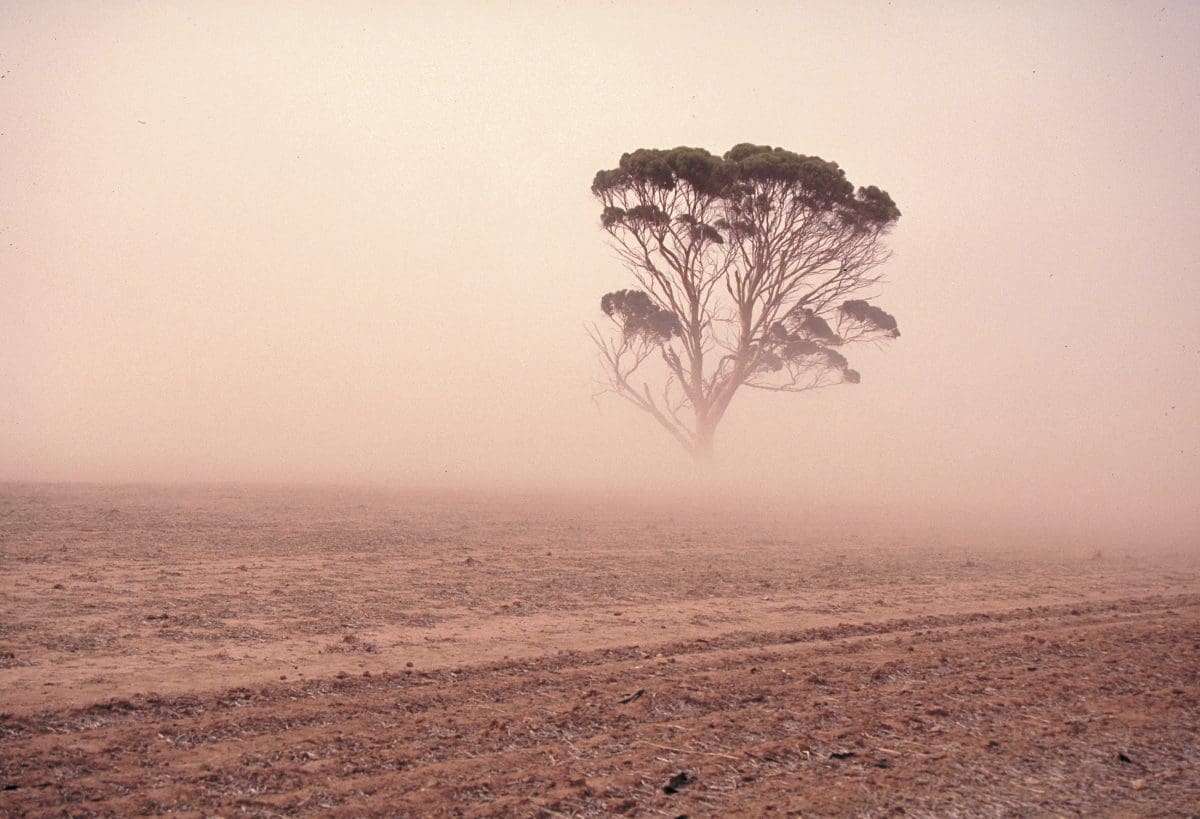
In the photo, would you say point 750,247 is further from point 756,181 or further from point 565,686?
point 565,686

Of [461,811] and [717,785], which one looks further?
[717,785]

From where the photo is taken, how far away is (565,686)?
22.1 feet

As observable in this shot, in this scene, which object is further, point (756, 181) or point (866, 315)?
point (866, 315)

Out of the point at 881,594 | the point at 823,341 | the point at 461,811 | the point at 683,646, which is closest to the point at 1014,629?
the point at 881,594

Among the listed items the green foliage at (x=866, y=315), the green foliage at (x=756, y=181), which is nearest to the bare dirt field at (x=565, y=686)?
the green foliage at (x=756, y=181)

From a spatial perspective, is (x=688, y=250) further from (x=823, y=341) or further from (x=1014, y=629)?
(x=1014, y=629)

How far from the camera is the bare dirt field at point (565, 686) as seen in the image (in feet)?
15.8

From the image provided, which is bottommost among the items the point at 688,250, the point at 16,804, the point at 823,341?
the point at 16,804

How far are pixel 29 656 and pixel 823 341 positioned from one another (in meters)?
41.0

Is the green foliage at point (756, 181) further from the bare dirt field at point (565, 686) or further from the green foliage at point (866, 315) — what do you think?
the bare dirt field at point (565, 686)

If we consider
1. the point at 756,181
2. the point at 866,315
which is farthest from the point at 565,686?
the point at 866,315

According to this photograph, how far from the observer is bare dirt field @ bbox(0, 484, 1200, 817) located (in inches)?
190

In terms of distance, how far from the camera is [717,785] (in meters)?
4.95

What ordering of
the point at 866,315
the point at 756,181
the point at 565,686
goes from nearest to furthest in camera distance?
1. the point at 565,686
2. the point at 756,181
3. the point at 866,315
